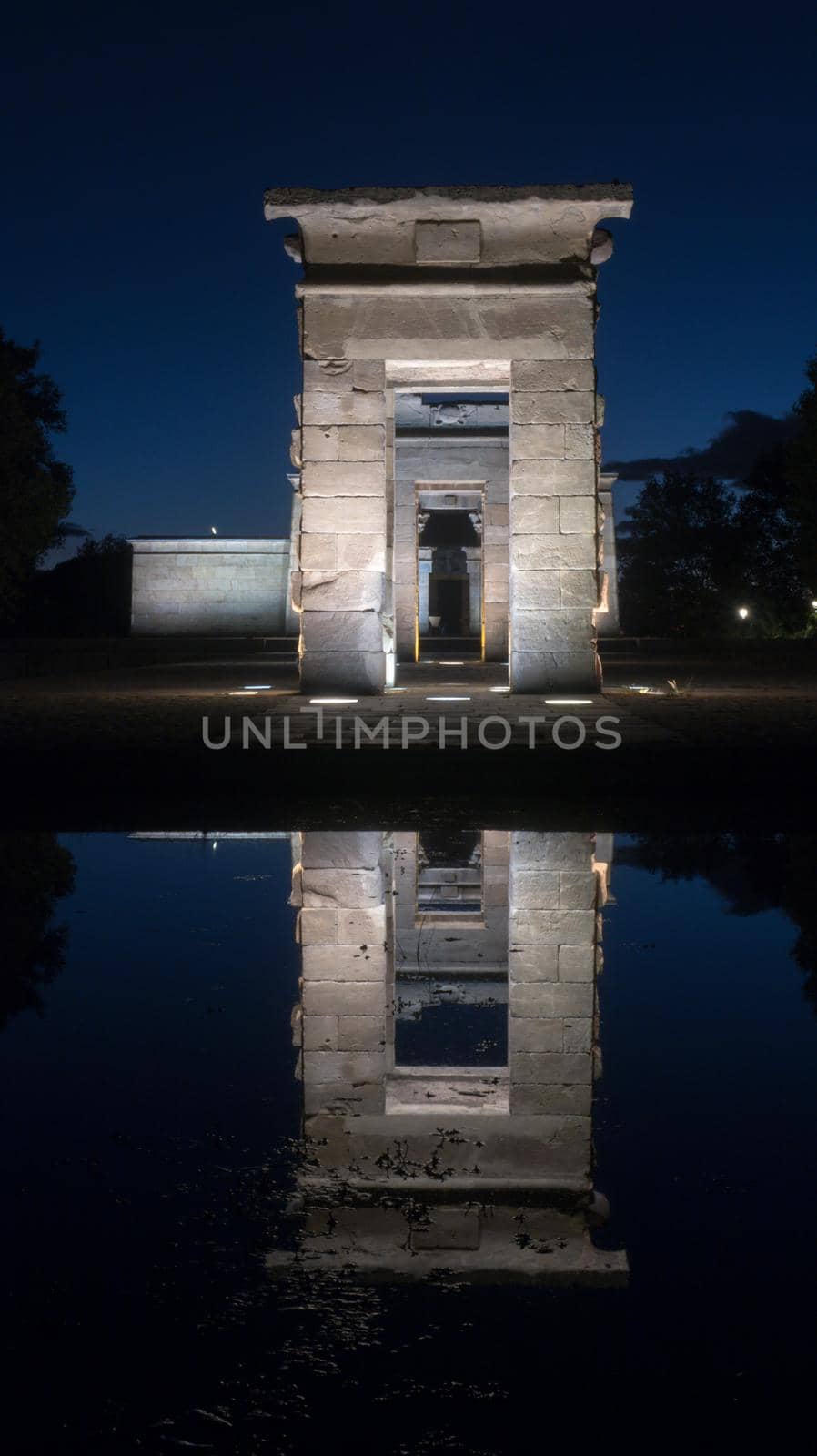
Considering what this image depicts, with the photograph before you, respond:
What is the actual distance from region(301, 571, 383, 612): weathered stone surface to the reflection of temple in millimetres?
8281

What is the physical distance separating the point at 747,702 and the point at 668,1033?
9809 mm

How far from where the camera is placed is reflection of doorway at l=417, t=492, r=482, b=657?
32.2 metres

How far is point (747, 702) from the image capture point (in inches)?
502

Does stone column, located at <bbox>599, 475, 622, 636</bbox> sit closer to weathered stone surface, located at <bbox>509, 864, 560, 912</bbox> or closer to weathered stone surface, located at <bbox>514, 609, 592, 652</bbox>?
weathered stone surface, located at <bbox>514, 609, 592, 652</bbox>

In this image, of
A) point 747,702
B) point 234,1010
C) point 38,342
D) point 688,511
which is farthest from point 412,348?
point 688,511

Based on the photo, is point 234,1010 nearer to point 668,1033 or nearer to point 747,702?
point 668,1033

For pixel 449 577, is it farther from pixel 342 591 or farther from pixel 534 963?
pixel 534 963

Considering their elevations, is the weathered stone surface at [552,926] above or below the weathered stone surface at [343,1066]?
above

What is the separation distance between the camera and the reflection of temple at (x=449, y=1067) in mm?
2201

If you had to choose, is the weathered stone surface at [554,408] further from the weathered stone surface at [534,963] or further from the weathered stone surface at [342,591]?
the weathered stone surface at [534,963]

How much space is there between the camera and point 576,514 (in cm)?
1391

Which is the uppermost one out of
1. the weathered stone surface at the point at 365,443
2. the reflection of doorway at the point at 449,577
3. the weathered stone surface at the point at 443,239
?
the reflection of doorway at the point at 449,577

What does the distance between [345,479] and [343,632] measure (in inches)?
65.8

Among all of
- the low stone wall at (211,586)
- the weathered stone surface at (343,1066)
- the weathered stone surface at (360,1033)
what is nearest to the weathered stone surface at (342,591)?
the weathered stone surface at (360,1033)
